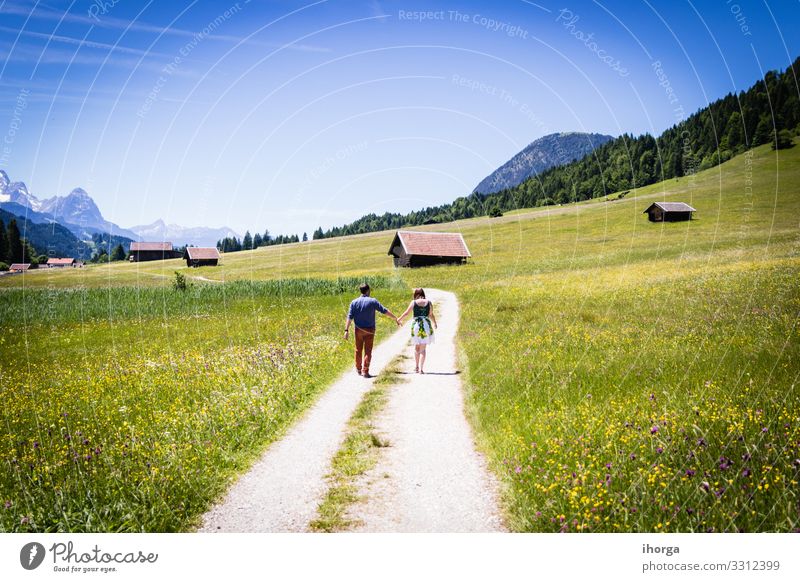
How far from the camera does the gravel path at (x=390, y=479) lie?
5.05m

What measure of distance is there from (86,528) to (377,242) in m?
100

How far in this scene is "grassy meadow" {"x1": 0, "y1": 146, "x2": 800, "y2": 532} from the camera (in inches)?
195

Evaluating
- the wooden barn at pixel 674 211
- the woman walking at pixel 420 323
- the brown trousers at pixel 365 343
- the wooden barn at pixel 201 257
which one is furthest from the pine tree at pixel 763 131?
the wooden barn at pixel 201 257

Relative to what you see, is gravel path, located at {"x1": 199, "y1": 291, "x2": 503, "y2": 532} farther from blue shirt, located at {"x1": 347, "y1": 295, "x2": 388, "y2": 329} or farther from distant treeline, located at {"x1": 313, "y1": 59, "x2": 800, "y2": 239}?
distant treeline, located at {"x1": 313, "y1": 59, "x2": 800, "y2": 239}

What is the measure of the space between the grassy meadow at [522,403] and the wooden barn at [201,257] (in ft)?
247

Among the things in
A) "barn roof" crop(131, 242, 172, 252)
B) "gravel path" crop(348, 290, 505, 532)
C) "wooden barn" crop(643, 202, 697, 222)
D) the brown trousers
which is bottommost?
"gravel path" crop(348, 290, 505, 532)

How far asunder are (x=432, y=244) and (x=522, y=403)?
6209cm

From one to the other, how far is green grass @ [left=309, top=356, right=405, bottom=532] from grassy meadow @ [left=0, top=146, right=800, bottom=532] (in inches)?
53.8

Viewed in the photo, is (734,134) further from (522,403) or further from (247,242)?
(247,242)

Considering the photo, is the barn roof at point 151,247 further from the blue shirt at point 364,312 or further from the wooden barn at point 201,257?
the blue shirt at point 364,312

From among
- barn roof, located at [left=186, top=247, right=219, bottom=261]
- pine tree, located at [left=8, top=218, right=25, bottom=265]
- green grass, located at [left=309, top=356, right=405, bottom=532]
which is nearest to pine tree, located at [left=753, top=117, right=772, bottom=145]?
green grass, located at [left=309, top=356, right=405, bottom=532]

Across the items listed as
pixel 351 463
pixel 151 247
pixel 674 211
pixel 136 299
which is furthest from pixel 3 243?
pixel 151 247
